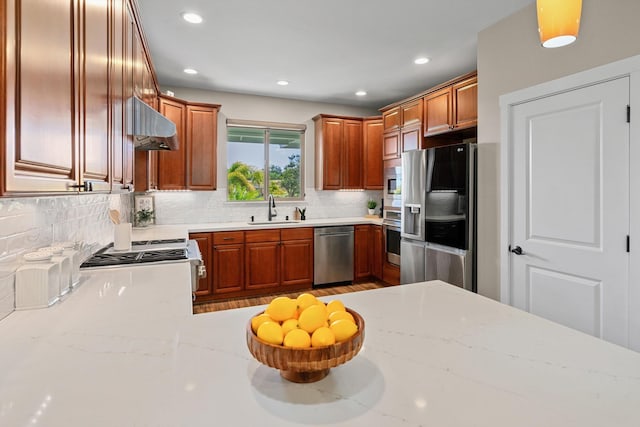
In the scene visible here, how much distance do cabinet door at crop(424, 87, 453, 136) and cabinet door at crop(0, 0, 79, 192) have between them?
332 centimetres

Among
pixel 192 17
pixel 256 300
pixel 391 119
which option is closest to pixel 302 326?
pixel 192 17

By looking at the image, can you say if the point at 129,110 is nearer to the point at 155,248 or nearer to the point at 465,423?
the point at 155,248

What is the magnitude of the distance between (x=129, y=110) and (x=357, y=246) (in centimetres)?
340

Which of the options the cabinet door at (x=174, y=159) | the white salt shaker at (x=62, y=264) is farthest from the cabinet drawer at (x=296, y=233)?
the white salt shaker at (x=62, y=264)

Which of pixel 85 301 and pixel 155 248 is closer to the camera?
pixel 85 301

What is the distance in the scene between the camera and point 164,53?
131 inches

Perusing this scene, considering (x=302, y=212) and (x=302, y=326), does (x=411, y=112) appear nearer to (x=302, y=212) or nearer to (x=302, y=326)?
(x=302, y=212)

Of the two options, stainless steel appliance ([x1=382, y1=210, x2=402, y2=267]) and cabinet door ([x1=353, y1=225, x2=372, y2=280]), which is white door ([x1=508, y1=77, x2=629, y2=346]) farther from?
cabinet door ([x1=353, y1=225, x2=372, y2=280])

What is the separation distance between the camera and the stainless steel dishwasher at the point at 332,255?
4.50 meters

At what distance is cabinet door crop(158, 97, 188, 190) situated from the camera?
393 centimetres

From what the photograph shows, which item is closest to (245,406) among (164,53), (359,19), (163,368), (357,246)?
(163,368)

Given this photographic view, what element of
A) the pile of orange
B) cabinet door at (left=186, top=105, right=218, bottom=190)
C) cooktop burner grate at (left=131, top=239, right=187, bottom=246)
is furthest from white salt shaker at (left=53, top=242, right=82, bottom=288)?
cabinet door at (left=186, top=105, right=218, bottom=190)

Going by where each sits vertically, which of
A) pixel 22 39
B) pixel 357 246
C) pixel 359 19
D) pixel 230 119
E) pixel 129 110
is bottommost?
pixel 357 246

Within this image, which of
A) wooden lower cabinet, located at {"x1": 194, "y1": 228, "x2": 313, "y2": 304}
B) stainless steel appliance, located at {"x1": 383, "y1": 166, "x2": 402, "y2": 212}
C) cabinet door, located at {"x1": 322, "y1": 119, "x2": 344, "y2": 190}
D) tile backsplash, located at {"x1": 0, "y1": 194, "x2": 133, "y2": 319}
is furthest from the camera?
cabinet door, located at {"x1": 322, "y1": 119, "x2": 344, "y2": 190}
